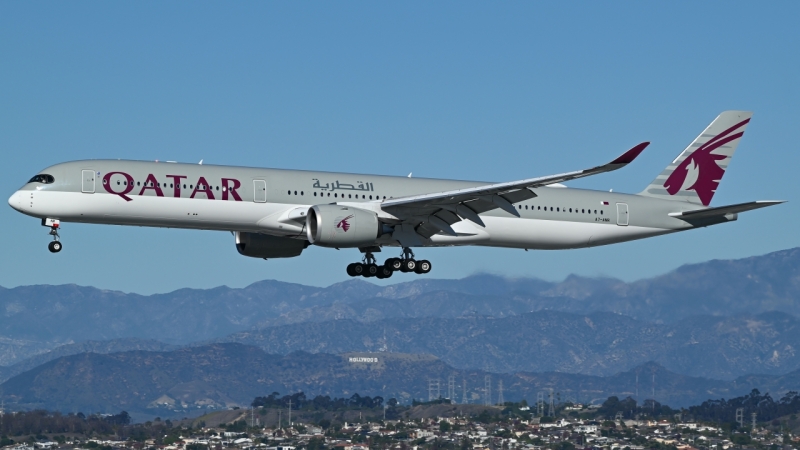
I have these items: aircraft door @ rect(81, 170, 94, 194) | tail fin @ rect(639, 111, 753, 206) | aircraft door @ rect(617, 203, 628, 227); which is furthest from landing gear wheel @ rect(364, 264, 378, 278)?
tail fin @ rect(639, 111, 753, 206)

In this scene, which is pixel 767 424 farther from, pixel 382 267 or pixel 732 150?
pixel 382 267

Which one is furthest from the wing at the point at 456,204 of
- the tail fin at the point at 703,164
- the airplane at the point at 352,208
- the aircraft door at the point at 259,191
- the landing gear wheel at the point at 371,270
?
the tail fin at the point at 703,164

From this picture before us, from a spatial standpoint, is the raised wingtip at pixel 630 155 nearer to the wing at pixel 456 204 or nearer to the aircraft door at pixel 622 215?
the wing at pixel 456 204

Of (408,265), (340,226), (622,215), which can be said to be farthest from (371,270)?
(622,215)

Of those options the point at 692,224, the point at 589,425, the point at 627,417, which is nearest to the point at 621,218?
the point at 692,224

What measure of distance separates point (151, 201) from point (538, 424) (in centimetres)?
8904

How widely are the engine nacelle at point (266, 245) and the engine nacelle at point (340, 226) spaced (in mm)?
5520

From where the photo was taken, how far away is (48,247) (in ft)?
151

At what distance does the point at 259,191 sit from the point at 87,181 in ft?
21.1

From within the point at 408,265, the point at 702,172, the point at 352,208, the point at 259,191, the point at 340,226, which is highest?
the point at 702,172

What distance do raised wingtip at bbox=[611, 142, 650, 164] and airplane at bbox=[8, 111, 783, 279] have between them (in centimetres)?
3

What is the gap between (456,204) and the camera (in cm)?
4725

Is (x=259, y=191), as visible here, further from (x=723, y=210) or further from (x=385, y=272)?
(x=723, y=210)

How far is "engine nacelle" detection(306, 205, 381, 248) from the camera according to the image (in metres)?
45.6
